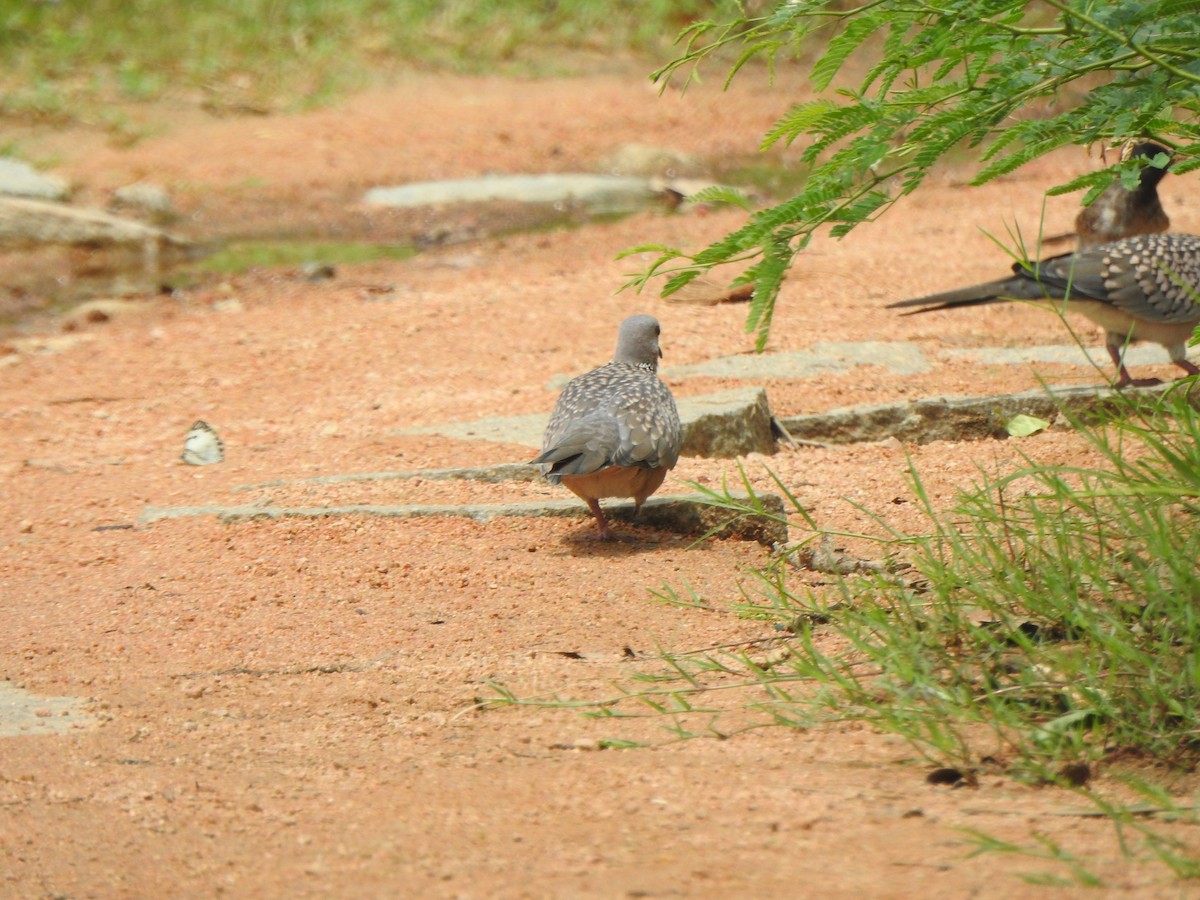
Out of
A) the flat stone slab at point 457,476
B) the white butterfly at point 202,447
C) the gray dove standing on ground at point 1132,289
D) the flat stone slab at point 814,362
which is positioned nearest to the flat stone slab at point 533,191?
the flat stone slab at point 814,362

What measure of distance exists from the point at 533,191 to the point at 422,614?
8.08m

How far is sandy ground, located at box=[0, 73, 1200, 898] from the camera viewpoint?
284cm

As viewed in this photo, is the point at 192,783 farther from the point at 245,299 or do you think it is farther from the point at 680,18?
the point at 680,18

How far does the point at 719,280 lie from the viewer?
8781mm

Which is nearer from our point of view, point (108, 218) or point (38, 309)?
point (38, 309)

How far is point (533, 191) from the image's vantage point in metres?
12.0

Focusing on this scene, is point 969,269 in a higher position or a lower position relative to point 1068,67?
lower

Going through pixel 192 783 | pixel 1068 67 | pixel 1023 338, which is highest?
pixel 1068 67

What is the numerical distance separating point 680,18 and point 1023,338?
10.3 metres

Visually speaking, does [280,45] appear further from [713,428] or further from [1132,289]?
[1132,289]

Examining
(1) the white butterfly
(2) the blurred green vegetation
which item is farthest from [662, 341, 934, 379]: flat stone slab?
(2) the blurred green vegetation

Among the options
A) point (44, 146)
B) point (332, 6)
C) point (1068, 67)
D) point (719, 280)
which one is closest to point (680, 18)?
point (332, 6)

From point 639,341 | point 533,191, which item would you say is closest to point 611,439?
point 639,341

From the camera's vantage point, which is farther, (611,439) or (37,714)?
(611,439)
